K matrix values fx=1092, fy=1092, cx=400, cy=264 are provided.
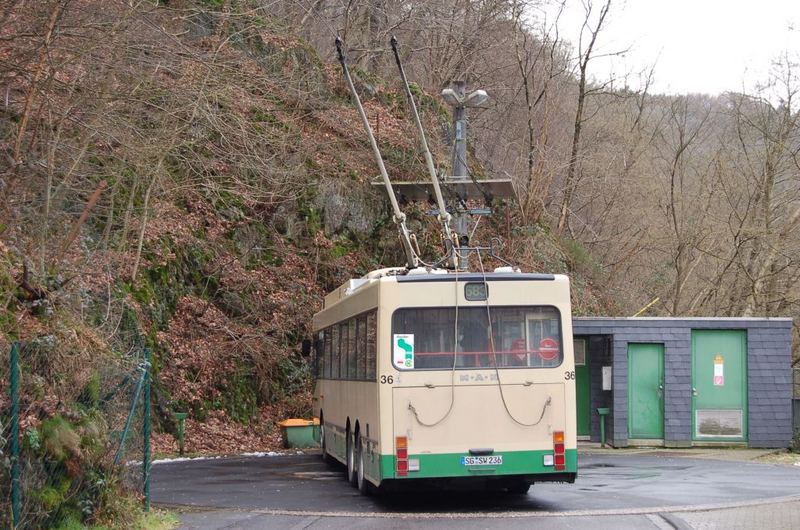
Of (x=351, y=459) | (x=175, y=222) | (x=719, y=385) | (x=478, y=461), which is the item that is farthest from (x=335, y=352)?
(x=175, y=222)

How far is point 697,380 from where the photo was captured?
23.0 metres

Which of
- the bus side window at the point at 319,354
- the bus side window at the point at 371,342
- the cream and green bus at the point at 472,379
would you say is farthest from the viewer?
the bus side window at the point at 319,354

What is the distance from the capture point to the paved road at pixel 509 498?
12.1m

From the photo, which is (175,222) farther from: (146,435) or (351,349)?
(146,435)

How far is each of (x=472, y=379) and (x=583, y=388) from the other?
12.2m

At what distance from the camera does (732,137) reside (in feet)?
122

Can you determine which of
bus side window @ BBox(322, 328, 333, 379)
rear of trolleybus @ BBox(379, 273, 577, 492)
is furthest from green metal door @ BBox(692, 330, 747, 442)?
Result: rear of trolleybus @ BBox(379, 273, 577, 492)

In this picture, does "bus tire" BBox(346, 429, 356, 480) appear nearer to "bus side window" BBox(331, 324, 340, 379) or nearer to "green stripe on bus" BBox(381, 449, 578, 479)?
"bus side window" BBox(331, 324, 340, 379)

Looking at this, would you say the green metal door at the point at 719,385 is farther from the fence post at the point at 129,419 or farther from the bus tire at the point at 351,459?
the fence post at the point at 129,419

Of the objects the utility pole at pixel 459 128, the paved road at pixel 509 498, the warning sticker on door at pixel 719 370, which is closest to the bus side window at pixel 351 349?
the paved road at pixel 509 498

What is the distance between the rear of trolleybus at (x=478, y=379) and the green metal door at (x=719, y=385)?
10517 mm

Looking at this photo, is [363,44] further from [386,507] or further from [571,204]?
[386,507]

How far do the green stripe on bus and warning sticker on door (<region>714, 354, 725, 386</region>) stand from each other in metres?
10.8

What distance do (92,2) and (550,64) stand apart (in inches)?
1044
